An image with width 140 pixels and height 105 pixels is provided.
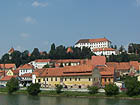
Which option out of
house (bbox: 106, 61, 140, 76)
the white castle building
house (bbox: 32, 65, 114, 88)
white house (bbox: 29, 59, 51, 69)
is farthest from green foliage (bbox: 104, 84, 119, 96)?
the white castle building

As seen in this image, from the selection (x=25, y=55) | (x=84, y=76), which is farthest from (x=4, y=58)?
(x=84, y=76)

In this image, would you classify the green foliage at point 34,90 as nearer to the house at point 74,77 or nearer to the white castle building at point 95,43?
the house at point 74,77

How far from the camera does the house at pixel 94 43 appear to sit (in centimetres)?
13588

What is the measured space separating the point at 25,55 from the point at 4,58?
1039cm

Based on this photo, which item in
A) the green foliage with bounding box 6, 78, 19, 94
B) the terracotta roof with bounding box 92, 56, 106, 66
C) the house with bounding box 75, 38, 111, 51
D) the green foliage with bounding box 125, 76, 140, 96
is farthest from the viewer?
the house with bounding box 75, 38, 111, 51

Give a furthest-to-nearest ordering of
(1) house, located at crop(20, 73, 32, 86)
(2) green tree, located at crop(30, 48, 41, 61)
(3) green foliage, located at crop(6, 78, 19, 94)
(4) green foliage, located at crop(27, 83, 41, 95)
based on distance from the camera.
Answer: (2) green tree, located at crop(30, 48, 41, 61) → (1) house, located at crop(20, 73, 32, 86) → (3) green foliage, located at crop(6, 78, 19, 94) → (4) green foliage, located at crop(27, 83, 41, 95)

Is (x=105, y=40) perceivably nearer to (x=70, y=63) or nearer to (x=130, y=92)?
(x=70, y=63)

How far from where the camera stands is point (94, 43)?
454 feet

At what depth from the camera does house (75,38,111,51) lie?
136m

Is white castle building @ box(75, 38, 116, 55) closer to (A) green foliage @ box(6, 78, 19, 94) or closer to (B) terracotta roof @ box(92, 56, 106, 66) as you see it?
(B) terracotta roof @ box(92, 56, 106, 66)

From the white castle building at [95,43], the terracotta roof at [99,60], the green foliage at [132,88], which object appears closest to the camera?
the green foliage at [132,88]

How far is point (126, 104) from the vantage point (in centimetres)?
3684

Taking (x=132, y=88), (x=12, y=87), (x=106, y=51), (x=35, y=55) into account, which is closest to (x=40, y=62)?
(x=35, y=55)

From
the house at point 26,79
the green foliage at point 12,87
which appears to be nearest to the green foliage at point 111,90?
the green foliage at point 12,87
